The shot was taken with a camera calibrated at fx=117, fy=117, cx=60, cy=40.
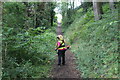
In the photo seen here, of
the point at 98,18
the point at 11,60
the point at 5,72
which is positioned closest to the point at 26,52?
the point at 11,60

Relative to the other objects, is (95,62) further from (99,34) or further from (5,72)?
(5,72)

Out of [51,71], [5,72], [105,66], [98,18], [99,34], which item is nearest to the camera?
[5,72]

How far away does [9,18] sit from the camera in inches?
285

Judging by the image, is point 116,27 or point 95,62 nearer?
point 95,62

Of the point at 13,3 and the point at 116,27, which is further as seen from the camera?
the point at 13,3

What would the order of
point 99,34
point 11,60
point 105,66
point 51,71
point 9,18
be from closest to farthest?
→ point 11,60 < point 105,66 < point 51,71 < point 9,18 < point 99,34

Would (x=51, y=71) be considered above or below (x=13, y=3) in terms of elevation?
below

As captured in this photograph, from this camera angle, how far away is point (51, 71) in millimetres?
6512

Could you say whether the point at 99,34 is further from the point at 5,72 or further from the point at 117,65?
the point at 5,72

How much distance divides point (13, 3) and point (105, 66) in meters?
7.07

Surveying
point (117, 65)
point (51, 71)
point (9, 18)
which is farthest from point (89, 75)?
point (9, 18)

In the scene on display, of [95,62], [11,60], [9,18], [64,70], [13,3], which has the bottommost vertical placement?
[64,70]

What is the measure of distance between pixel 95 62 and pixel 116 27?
2.44 m

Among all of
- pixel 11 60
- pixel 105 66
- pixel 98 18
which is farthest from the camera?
pixel 98 18
